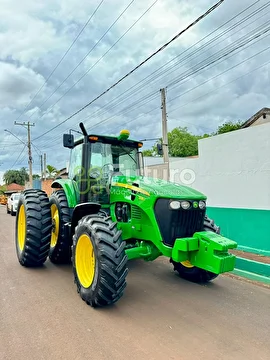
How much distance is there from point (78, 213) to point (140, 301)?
1680 millimetres

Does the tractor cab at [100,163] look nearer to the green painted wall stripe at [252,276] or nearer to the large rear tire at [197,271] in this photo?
the large rear tire at [197,271]

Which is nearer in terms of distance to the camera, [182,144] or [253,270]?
[253,270]

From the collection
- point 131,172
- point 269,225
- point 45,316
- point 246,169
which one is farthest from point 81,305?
point 246,169

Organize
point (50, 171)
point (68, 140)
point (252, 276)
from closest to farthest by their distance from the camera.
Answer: point (68, 140) < point (252, 276) < point (50, 171)

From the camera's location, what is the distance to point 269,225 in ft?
20.6

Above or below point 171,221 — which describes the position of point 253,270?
below

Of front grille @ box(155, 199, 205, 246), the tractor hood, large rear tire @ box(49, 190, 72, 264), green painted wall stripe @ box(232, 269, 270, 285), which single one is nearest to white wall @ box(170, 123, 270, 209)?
green painted wall stripe @ box(232, 269, 270, 285)

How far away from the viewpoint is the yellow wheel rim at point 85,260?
405 cm

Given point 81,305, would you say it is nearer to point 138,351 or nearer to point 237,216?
point 138,351

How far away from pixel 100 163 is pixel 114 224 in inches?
61.0

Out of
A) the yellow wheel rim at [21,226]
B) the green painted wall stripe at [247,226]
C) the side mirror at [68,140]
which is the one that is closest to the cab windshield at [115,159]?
the side mirror at [68,140]

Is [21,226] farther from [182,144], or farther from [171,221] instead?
[182,144]

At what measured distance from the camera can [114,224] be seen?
393 cm

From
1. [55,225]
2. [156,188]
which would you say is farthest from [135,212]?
[55,225]
